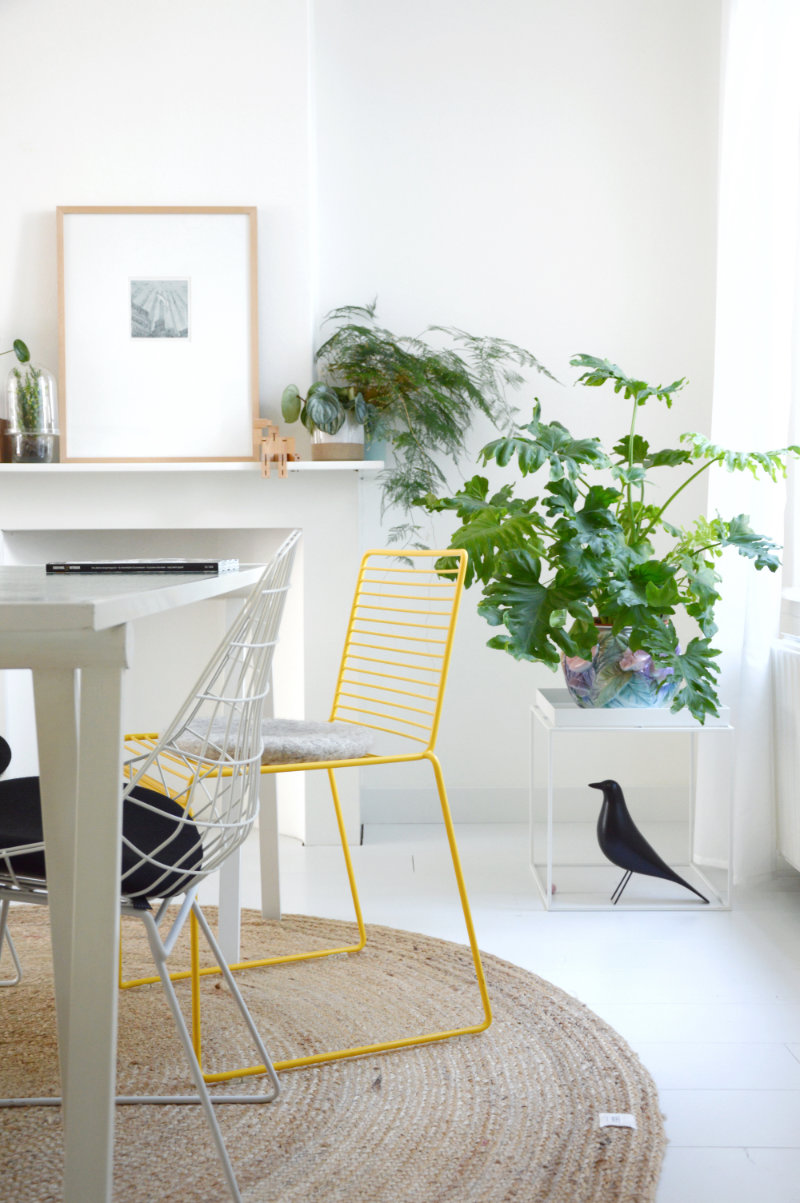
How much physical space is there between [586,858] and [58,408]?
1939mm

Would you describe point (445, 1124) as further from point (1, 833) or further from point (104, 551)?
point (104, 551)

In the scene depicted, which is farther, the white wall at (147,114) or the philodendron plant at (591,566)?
the white wall at (147,114)

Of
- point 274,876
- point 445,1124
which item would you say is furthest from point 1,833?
point 274,876

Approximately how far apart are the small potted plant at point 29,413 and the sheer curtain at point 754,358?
1.80 meters

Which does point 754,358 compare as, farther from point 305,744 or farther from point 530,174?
point 305,744

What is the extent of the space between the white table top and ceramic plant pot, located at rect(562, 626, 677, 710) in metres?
Result: 1.20

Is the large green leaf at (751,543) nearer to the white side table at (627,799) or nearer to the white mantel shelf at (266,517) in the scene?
the white side table at (627,799)

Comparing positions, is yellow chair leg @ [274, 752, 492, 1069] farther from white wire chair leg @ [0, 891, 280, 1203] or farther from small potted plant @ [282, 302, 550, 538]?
small potted plant @ [282, 302, 550, 538]

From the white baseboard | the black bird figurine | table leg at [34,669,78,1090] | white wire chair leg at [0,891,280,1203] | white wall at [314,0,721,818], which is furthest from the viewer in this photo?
the white baseboard

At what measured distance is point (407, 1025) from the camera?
195cm

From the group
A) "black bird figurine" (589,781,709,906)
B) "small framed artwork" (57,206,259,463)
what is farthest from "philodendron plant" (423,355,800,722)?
"small framed artwork" (57,206,259,463)

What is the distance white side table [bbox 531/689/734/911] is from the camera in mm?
2635

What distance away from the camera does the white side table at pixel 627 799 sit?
104 inches

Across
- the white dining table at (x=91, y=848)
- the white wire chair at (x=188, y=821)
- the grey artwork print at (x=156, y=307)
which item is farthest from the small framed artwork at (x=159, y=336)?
the white dining table at (x=91, y=848)
